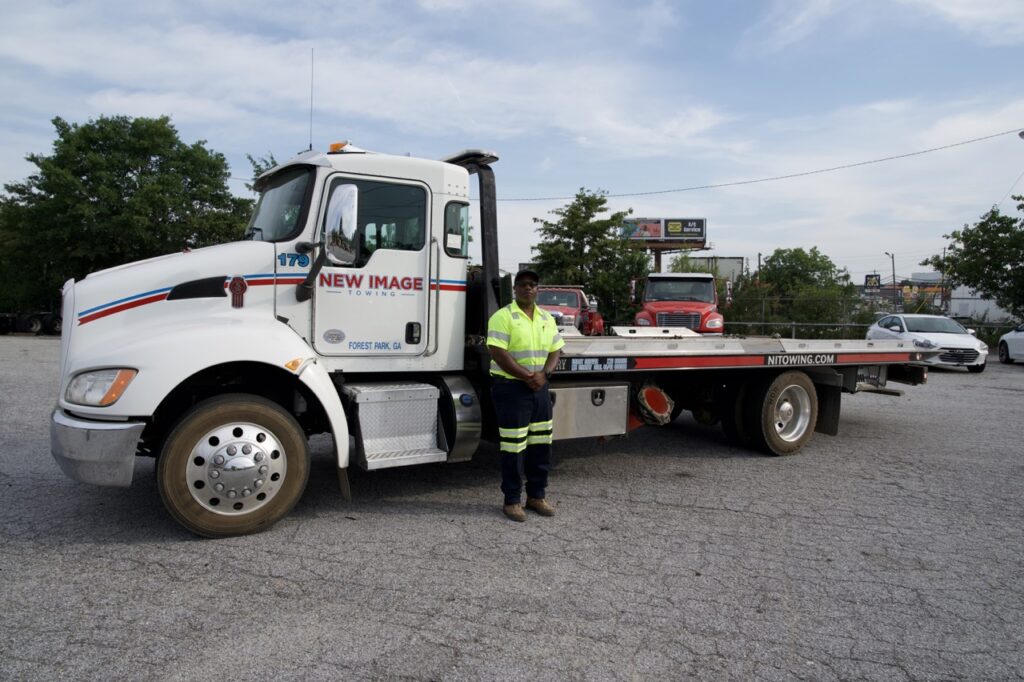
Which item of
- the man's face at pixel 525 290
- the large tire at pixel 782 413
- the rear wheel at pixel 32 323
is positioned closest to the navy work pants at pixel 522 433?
the man's face at pixel 525 290

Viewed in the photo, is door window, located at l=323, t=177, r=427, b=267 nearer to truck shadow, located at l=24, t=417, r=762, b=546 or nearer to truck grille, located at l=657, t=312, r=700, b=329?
truck shadow, located at l=24, t=417, r=762, b=546

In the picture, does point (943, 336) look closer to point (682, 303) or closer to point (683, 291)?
point (683, 291)

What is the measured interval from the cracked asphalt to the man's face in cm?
158

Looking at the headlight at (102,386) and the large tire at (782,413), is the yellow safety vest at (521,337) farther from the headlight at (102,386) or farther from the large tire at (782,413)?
the large tire at (782,413)

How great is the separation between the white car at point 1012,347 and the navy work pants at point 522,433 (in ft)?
66.5

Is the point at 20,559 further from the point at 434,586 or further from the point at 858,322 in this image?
the point at 858,322

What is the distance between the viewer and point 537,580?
407 cm

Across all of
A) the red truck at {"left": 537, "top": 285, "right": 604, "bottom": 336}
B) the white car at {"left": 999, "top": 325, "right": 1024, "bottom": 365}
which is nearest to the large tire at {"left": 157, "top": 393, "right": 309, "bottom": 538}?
the red truck at {"left": 537, "top": 285, "right": 604, "bottom": 336}

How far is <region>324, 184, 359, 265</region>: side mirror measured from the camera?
483 cm

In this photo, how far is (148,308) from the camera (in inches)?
184

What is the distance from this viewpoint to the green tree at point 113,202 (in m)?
33.4

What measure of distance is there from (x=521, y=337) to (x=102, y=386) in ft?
8.66

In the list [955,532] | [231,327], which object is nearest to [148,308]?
[231,327]

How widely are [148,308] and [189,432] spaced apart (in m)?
0.88
